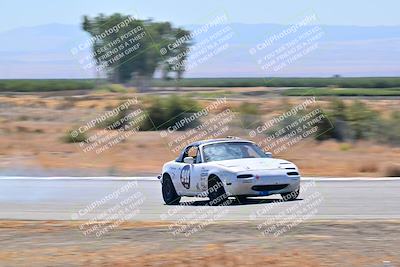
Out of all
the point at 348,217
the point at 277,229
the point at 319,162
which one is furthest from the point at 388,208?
the point at 319,162

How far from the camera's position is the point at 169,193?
19438mm

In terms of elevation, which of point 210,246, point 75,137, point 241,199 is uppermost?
point 210,246

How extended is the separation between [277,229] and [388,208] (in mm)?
4063

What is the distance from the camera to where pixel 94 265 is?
425 inches

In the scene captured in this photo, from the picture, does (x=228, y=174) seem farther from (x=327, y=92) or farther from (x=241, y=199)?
(x=327, y=92)

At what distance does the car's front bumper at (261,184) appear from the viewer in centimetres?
1745

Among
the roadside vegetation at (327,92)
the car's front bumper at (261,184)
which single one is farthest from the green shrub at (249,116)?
the roadside vegetation at (327,92)

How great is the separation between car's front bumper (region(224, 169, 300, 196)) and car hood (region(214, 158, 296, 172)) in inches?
7.3

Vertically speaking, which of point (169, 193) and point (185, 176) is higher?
point (185, 176)

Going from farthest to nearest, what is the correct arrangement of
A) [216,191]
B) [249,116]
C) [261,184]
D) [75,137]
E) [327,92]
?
[327,92] < [249,116] < [75,137] < [216,191] < [261,184]

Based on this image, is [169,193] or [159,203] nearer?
[159,203]

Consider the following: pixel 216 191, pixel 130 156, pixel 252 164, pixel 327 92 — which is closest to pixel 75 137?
pixel 130 156

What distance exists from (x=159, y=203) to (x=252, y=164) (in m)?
2.41

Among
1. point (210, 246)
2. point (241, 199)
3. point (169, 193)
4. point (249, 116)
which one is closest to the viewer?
point (210, 246)
